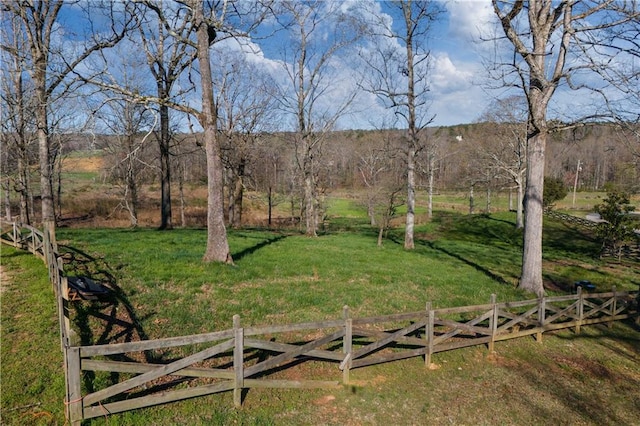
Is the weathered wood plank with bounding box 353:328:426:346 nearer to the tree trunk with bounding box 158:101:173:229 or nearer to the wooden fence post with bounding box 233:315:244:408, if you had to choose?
the wooden fence post with bounding box 233:315:244:408

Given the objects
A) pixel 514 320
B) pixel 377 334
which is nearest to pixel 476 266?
pixel 514 320

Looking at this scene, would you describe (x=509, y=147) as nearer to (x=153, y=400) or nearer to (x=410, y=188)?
(x=410, y=188)

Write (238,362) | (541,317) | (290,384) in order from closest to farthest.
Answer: (238,362) → (290,384) → (541,317)

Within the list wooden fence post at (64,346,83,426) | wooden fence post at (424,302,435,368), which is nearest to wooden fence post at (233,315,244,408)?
wooden fence post at (64,346,83,426)

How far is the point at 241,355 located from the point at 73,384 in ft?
8.11

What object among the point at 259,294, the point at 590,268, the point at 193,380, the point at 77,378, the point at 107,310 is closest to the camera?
the point at 77,378

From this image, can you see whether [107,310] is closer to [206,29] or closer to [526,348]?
[206,29]

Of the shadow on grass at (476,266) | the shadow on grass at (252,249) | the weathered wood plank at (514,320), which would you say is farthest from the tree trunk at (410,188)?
the weathered wood plank at (514,320)

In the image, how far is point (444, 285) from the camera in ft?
45.5

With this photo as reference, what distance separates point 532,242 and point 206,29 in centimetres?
1351

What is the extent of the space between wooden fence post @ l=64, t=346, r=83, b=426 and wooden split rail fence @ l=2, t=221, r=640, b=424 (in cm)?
1

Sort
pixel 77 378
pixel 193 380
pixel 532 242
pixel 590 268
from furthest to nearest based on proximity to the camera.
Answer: pixel 590 268
pixel 532 242
pixel 193 380
pixel 77 378

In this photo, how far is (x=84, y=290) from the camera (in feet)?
28.9

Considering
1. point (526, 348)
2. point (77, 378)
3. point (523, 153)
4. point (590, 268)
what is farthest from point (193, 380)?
point (523, 153)
